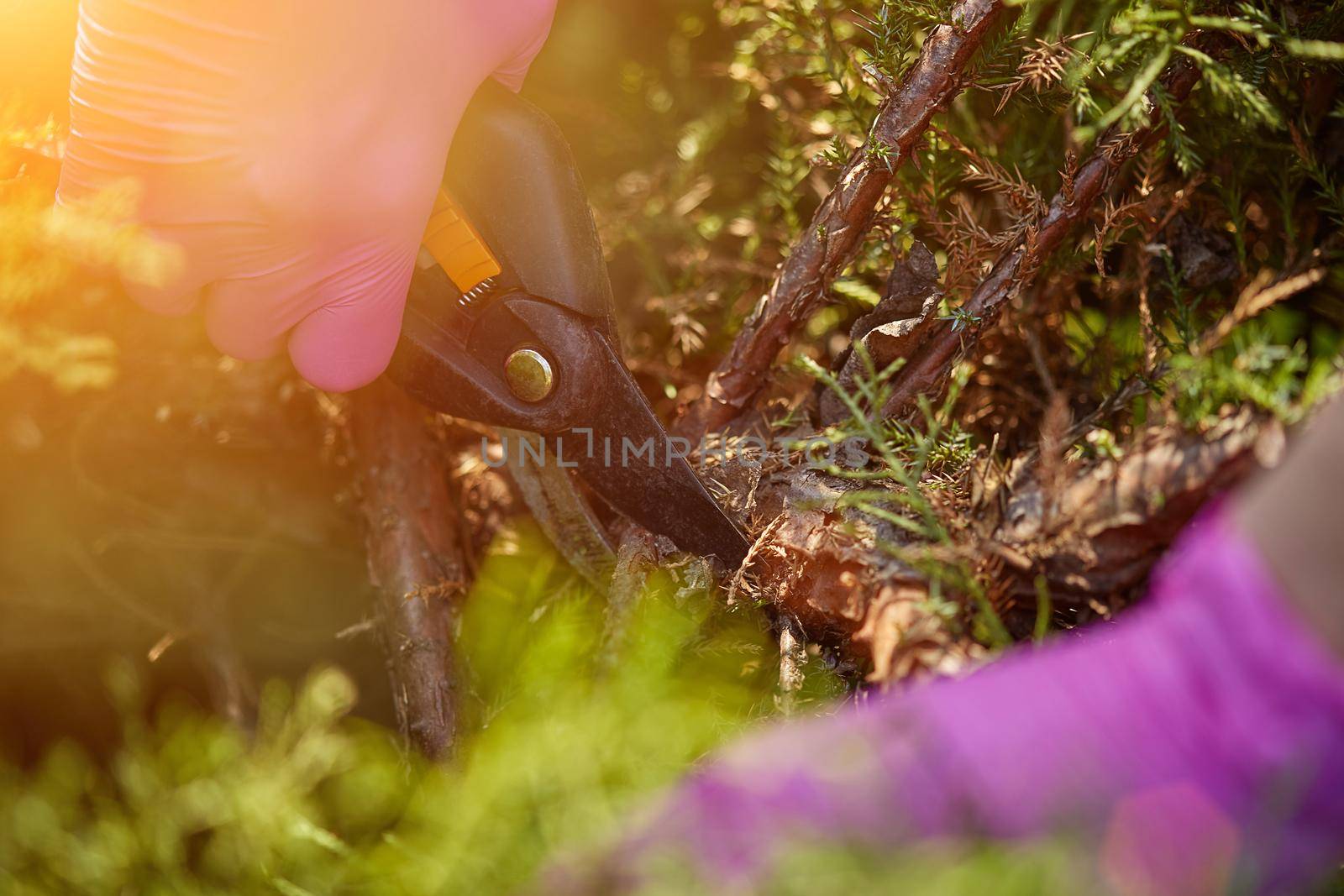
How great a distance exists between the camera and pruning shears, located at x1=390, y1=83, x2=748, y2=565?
1173 mm

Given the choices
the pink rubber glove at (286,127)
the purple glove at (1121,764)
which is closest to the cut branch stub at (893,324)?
the purple glove at (1121,764)

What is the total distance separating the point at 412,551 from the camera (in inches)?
56.4

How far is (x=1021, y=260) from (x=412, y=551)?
3.43 ft

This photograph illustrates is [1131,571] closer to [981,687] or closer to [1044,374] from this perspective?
[981,687]

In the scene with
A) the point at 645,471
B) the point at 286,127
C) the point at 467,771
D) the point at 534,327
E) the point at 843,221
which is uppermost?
the point at 843,221

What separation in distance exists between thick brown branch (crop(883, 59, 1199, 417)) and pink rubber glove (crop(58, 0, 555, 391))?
72 centimetres

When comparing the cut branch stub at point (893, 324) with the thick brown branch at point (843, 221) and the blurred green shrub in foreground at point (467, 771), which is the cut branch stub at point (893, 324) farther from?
the blurred green shrub in foreground at point (467, 771)

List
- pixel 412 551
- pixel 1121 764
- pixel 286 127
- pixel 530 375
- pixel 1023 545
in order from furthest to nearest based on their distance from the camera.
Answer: pixel 412 551 < pixel 530 375 < pixel 286 127 < pixel 1023 545 < pixel 1121 764

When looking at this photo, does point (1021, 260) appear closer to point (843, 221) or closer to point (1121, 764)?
point (843, 221)

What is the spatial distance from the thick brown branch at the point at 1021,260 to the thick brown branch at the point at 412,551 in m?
0.79

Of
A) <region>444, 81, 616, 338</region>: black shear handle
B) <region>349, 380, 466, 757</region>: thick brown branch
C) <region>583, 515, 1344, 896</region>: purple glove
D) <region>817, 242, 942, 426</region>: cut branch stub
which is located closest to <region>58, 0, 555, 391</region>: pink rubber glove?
<region>444, 81, 616, 338</region>: black shear handle

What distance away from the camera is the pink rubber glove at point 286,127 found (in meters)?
1.06

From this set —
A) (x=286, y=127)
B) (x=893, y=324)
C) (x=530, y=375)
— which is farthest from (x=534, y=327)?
(x=893, y=324)

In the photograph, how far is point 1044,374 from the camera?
132 cm
